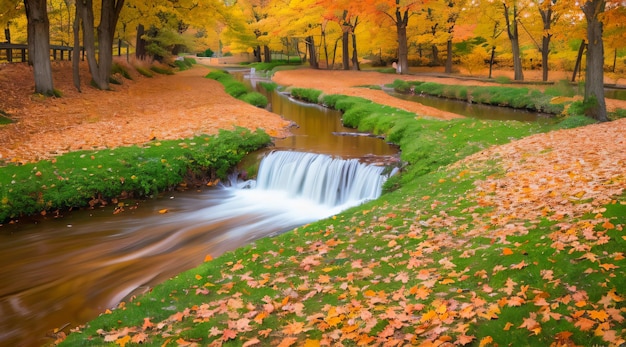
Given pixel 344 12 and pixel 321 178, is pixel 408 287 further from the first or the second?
pixel 344 12

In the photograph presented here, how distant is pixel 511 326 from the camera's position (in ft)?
12.5

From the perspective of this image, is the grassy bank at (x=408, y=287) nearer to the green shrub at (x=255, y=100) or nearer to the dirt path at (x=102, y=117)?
the dirt path at (x=102, y=117)

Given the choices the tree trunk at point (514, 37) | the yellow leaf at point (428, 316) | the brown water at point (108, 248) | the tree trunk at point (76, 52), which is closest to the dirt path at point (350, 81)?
the tree trunk at point (514, 37)

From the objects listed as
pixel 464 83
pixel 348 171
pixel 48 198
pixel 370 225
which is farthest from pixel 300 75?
pixel 370 225

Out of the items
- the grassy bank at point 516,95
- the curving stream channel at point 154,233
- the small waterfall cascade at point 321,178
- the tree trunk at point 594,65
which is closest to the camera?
the curving stream channel at point 154,233

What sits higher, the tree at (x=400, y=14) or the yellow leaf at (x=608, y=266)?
the tree at (x=400, y=14)

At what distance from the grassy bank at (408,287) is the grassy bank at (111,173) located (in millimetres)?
5044

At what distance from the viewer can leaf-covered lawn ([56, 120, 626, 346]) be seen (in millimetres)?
3953

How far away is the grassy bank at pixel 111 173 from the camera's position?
9.95m

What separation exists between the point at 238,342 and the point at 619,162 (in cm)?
627

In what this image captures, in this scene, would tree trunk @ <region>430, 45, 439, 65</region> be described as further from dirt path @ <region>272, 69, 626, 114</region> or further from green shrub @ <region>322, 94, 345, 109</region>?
green shrub @ <region>322, 94, 345, 109</region>

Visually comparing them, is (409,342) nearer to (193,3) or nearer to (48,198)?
(48,198)

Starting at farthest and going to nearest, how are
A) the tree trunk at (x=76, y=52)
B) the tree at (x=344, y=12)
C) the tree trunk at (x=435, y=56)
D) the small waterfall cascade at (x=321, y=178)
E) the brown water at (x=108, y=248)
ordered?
the tree trunk at (x=435, y=56) → the tree at (x=344, y=12) → the tree trunk at (x=76, y=52) → the small waterfall cascade at (x=321, y=178) → the brown water at (x=108, y=248)

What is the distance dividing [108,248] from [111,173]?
2.89 m
